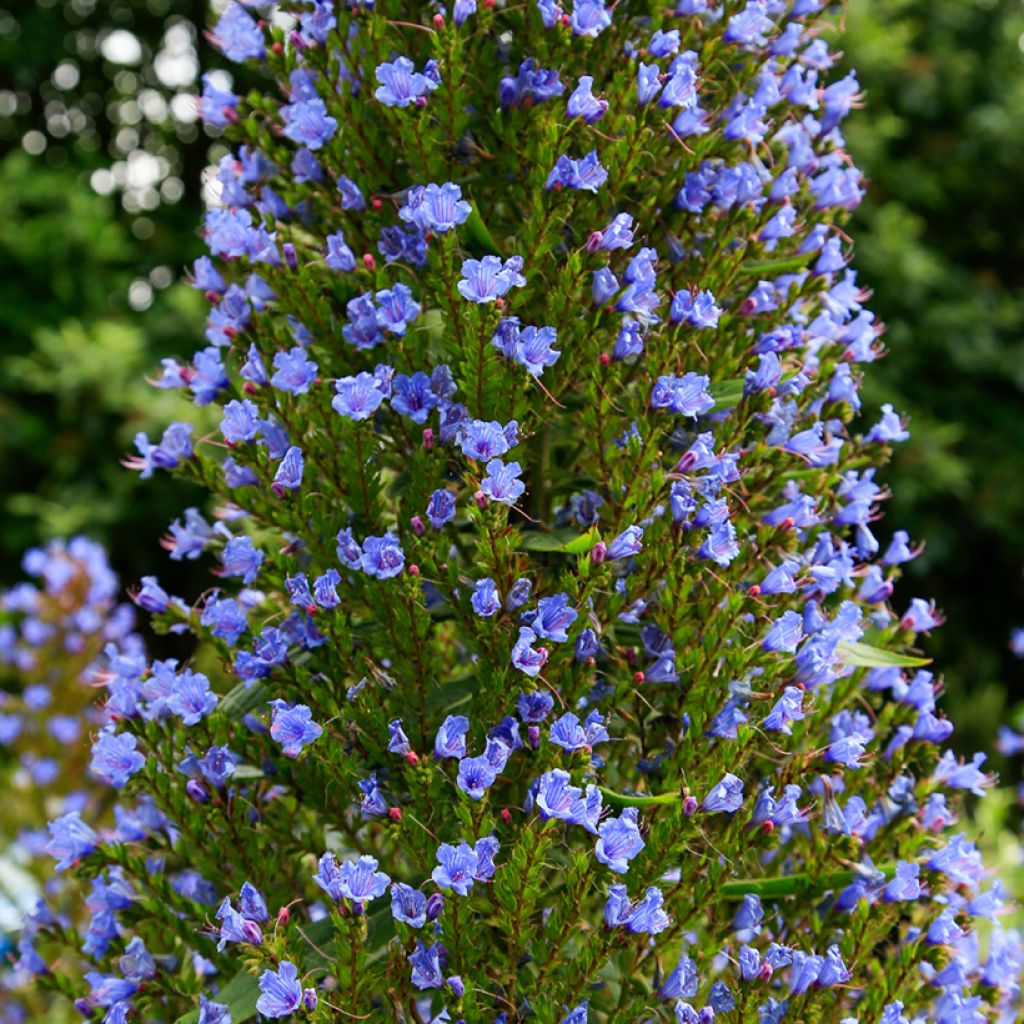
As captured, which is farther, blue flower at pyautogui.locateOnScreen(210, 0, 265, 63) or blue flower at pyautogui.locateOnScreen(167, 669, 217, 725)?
blue flower at pyautogui.locateOnScreen(210, 0, 265, 63)

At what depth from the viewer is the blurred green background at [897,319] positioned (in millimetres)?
10773

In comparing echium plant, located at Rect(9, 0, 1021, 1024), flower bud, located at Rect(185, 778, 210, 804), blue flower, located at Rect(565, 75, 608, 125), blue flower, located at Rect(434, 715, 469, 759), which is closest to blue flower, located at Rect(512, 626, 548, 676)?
echium plant, located at Rect(9, 0, 1021, 1024)

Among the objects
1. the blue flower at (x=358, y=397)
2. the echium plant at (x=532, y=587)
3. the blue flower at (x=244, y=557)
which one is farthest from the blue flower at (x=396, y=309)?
the blue flower at (x=244, y=557)

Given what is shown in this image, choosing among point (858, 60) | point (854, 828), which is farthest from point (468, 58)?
point (858, 60)

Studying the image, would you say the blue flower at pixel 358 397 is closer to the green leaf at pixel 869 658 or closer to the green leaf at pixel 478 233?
the green leaf at pixel 478 233

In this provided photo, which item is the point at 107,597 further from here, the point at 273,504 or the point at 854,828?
the point at 854,828

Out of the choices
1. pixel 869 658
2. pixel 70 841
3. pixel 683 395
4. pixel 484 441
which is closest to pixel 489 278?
pixel 484 441

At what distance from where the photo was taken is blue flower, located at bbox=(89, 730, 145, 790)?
2.14 meters

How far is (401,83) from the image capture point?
2059 mm

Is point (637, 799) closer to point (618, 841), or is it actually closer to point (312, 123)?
point (618, 841)

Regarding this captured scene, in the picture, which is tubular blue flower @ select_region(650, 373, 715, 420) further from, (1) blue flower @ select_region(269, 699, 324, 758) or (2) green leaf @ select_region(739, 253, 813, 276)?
(1) blue flower @ select_region(269, 699, 324, 758)

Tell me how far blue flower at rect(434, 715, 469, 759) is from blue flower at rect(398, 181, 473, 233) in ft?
2.82

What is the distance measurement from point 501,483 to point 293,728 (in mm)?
550

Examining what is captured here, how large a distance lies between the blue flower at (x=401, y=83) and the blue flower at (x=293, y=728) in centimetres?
110
